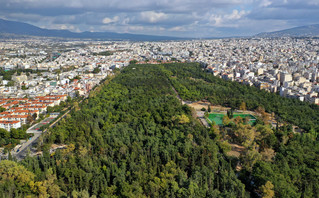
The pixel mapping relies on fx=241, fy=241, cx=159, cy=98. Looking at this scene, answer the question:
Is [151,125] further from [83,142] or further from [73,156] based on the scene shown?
[73,156]

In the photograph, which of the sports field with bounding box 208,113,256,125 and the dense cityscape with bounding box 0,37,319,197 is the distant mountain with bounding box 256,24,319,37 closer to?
the dense cityscape with bounding box 0,37,319,197

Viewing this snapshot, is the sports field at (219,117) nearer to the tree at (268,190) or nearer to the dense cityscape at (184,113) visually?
the dense cityscape at (184,113)

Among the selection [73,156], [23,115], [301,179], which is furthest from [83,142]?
[301,179]

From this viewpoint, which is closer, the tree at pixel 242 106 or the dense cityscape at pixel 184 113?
the dense cityscape at pixel 184 113

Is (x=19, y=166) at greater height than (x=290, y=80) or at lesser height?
lesser

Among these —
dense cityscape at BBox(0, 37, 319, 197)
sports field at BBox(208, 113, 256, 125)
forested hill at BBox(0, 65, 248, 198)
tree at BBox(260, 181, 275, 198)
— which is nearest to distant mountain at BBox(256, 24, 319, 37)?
dense cityscape at BBox(0, 37, 319, 197)

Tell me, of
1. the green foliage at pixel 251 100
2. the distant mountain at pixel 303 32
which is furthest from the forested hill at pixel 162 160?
the distant mountain at pixel 303 32
